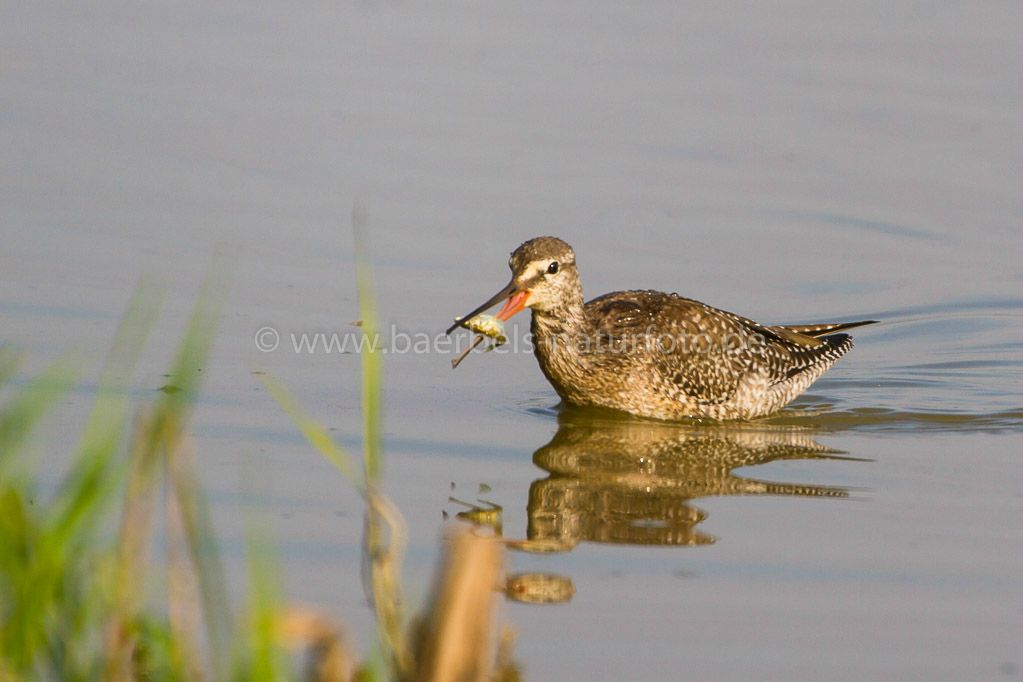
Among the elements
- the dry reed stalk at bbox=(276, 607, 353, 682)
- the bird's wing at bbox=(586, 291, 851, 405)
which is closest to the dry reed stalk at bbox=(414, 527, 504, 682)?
the dry reed stalk at bbox=(276, 607, 353, 682)

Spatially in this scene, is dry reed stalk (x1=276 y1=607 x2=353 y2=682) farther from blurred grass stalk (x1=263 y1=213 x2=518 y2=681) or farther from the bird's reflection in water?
the bird's reflection in water

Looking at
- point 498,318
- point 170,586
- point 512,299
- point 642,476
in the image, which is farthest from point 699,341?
point 170,586

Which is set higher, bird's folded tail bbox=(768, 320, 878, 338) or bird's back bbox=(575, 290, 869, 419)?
bird's folded tail bbox=(768, 320, 878, 338)

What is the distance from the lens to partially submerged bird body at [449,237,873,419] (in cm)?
970

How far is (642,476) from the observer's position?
8.39 meters

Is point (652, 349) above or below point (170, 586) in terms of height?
above

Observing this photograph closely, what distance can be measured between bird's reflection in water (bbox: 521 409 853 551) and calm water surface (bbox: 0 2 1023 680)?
3 cm

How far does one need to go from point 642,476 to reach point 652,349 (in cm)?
186

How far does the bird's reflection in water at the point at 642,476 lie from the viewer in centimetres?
726

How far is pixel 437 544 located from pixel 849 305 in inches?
247

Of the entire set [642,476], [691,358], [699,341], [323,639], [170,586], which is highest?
[699,341]

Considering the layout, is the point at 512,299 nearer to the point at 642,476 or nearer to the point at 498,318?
the point at 498,318

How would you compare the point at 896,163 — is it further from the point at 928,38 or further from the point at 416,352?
the point at 416,352

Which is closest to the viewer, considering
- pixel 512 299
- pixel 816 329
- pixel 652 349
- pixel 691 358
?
pixel 512 299
